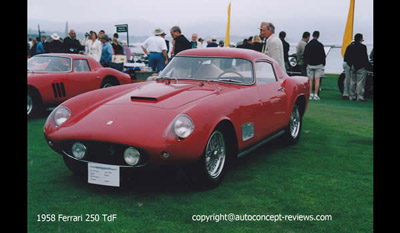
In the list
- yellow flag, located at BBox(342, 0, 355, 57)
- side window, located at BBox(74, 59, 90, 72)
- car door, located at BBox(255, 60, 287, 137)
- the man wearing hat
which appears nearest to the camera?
car door, located at BBox(255, 60, 287, 137)

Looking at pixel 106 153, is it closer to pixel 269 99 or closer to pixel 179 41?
pixel 269 99

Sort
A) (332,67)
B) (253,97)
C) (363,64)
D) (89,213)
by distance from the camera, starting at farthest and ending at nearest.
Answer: (332,67)
(363,64)
(253,97)
(89,213)

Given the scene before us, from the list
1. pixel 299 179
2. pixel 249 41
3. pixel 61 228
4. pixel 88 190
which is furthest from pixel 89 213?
pixel 249 41

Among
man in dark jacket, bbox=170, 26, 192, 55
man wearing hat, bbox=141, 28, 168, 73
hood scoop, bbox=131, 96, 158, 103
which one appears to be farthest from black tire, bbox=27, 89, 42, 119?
hood scoop, bbox=131, 96, 158, 103

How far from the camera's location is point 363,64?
1138 cm

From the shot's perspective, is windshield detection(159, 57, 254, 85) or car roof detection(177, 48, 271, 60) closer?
windshield detection(159, 57, 254, 85)

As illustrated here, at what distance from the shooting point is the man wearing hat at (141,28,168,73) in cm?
1041

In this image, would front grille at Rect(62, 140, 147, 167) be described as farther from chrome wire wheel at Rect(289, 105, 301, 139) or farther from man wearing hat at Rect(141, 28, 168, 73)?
man wearing hat at Rect(141, 28, 168, 73)

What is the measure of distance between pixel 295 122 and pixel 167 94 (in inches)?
Answer: 102

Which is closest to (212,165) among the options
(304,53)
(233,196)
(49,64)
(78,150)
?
(233,196)

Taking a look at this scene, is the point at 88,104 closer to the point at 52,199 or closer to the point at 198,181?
the point at 52,199

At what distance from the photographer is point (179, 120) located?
355 cm

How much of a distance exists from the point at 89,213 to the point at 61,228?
1.00 feet

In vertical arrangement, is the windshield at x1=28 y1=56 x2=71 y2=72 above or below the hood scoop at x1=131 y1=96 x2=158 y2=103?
above
